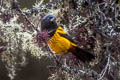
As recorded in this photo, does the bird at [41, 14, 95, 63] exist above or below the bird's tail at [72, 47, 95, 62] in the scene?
above

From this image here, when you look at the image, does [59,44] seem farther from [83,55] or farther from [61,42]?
[83,55]

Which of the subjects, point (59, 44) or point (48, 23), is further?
point (59, 44)

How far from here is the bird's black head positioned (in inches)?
62.7

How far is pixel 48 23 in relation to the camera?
162 centimetres

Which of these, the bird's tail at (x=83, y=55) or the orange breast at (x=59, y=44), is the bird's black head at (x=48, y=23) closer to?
the orange breast at (x=59, y=44)

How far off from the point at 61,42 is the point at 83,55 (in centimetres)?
21

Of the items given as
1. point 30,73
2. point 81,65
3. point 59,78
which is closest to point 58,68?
point 59,78

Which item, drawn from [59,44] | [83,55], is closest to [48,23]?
[59,44]

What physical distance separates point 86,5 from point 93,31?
0.17 metres

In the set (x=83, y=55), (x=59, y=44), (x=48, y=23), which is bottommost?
(x=83, y=55)

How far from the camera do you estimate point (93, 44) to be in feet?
5.42

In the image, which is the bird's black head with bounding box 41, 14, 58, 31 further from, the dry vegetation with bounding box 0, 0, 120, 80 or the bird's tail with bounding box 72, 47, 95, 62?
the bird's tail with bounding box 72, 47, 95, 62

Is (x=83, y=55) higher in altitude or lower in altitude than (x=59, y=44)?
lower

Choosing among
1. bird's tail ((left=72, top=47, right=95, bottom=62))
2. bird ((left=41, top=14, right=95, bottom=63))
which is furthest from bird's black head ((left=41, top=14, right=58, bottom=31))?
bird's tail ((left=72, top=47, right=95, bottom=62))
